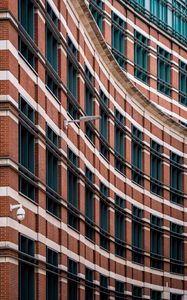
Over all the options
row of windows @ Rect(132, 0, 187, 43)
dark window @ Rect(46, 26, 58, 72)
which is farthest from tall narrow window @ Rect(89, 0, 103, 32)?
dark window @ Rect(46, 26, 58, 72)

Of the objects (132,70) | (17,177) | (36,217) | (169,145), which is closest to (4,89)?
(17,177)

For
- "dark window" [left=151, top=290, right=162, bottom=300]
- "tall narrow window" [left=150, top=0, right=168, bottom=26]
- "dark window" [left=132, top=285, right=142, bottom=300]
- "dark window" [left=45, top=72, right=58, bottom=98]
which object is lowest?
"dark window" [left=132, top=285, right=142, bottom=300]

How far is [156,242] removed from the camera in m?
90.1

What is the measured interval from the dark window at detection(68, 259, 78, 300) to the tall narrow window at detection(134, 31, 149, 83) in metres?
25.1

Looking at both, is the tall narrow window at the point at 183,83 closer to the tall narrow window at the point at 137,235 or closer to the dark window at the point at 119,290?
the tall narrow window at the point at 137,235

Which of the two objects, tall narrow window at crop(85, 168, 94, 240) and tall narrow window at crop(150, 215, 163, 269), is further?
tall narrow window at crop(150, 215, 163, 269)

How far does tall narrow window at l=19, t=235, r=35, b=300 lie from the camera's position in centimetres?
5375

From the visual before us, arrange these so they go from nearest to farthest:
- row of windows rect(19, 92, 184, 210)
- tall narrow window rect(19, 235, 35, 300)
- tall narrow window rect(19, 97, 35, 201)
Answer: tall narrow window rect(19, 235, 35, 300) < tall narrow window rect(19, 97, 35, 201) < row of windows rect(19, 92, 184, 210)

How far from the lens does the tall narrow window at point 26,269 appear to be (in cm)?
5375

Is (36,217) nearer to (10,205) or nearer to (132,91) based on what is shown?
(10,205)

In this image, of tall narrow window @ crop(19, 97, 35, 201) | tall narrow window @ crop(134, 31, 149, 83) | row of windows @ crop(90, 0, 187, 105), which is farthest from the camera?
tall narrow window @ crop(134, 31, 149, 83)

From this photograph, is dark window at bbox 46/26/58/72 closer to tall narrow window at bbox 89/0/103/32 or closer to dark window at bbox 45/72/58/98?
dark window at bbox 45/72/58/98

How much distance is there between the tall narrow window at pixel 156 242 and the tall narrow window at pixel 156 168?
79.8 inches

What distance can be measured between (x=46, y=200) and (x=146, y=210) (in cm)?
2914
